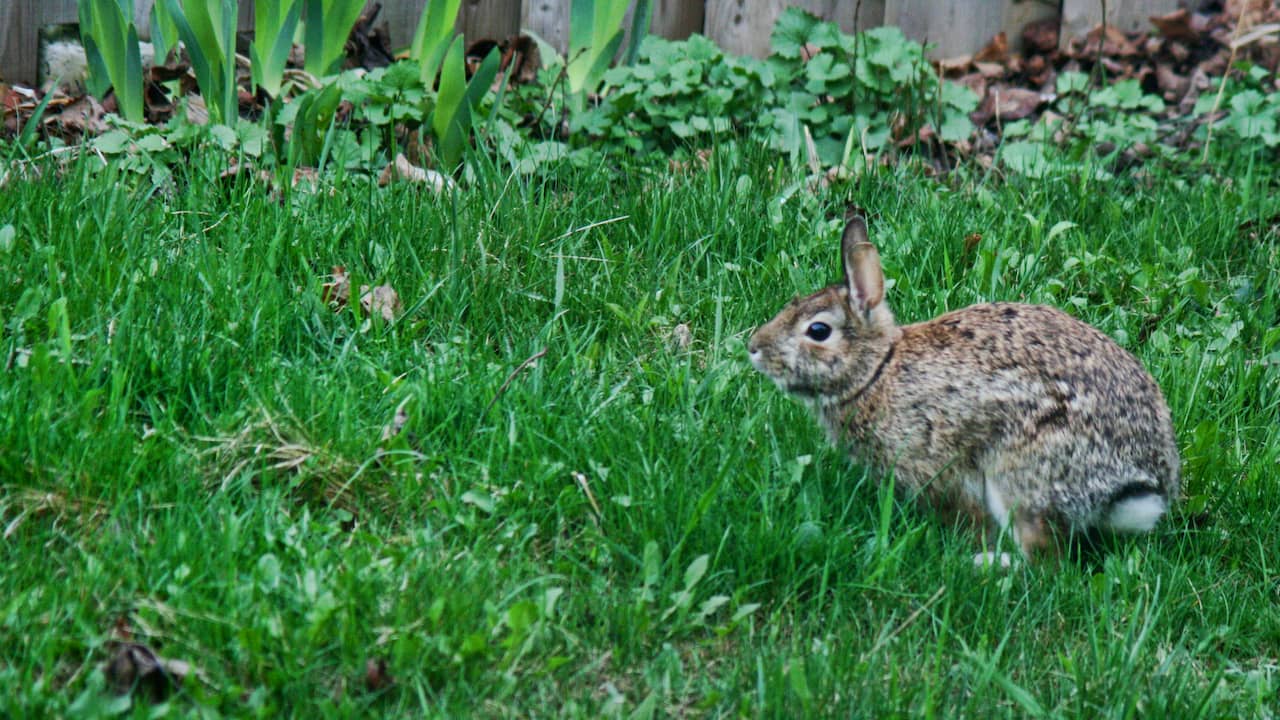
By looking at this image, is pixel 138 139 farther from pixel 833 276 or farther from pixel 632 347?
pixel 833 276

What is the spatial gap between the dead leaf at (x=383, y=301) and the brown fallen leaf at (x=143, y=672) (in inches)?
61.5

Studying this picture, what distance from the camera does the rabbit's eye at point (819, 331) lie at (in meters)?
3.82

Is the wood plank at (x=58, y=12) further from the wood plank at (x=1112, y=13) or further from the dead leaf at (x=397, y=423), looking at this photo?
the wood plank at (x=1112, y=13)

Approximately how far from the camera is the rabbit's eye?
3824mm

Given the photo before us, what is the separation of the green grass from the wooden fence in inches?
67.2

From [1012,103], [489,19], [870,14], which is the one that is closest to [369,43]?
[489,19]

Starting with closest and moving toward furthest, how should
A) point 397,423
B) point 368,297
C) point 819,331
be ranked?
point 397,423, point 819,331, point 368,297

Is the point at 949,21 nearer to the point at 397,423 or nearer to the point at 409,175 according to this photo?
the point at 409,175

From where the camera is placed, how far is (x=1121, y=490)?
3.59 m

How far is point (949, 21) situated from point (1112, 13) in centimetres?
95

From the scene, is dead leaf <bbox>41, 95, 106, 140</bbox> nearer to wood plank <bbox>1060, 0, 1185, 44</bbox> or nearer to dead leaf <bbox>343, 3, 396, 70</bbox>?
dead leaf <bbox>343, 3, 396, 70</bbox>

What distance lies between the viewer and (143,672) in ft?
8.43

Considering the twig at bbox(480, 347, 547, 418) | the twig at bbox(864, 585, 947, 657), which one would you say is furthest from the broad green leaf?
the twig at bbox(864, 585, 947, 657)

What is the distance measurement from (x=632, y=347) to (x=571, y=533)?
103 cm
